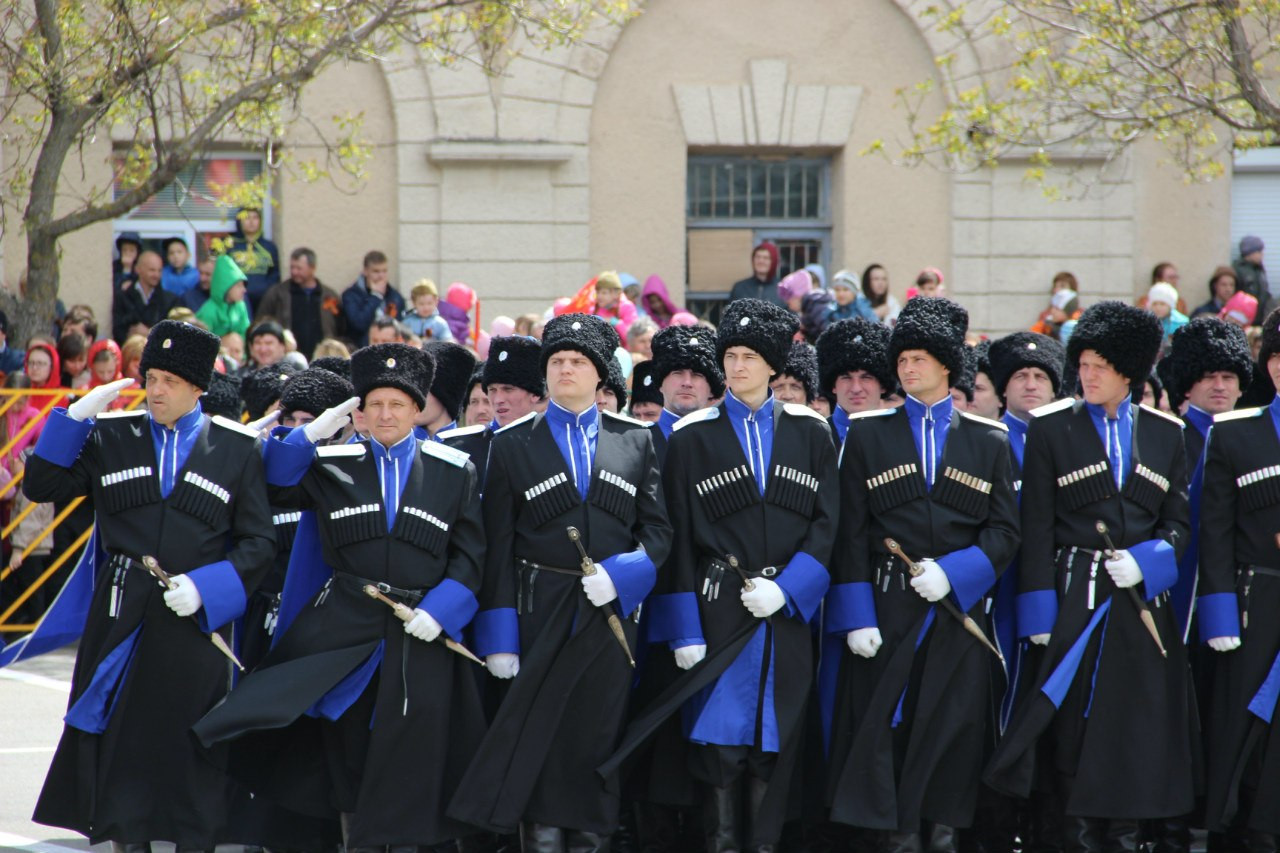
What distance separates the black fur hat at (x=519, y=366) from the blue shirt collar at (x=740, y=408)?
40.7 inches

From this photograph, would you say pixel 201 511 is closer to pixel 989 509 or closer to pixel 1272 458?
pixel 989 509

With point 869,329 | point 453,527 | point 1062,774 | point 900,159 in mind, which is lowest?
point 1062,774

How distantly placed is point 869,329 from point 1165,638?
1.86m

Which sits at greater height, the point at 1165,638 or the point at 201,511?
the point at 201,511

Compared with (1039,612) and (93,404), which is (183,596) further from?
(1039,612)

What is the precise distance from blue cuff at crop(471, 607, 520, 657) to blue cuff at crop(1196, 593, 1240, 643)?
8.51 feet

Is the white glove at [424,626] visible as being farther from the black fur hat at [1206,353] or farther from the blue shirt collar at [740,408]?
the black fur hat at [1206,353]

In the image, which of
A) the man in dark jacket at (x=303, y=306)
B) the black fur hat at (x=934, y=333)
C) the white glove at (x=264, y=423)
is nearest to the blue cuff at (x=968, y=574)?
the black fur hat at (x=934, y=333)

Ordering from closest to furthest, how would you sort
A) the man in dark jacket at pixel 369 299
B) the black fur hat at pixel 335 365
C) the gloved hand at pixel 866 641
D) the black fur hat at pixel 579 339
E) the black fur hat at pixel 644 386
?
the gloved hand at pixel 866 641
the black fur hat at pixel 579 339
the black fur hat at pixel 335 365
the black fur hat at pixel 644 386
the man in dark jacket at pixel 369 299

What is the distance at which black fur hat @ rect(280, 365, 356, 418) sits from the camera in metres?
7.54

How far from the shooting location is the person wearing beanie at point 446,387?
8102 millimetres

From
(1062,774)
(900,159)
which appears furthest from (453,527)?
(900,159)

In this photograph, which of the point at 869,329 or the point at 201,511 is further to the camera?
the point at 869,329

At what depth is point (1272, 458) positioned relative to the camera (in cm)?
695
